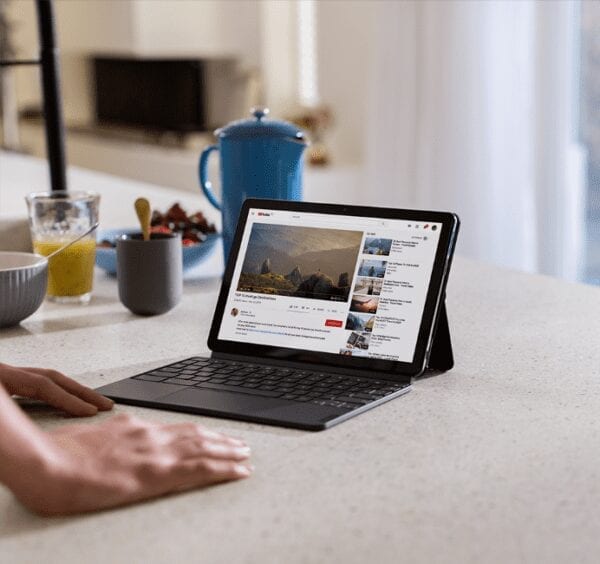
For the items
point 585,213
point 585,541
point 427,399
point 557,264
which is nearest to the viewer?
point 585,541

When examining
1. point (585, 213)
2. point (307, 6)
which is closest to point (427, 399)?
point (585, 213)

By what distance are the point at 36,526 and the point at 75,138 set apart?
5532 millimetres

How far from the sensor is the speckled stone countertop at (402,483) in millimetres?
715

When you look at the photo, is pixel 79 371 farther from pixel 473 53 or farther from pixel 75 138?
pixel 75 138

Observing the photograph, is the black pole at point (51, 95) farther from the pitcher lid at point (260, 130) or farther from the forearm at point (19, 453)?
the forearm at point (19, 453)

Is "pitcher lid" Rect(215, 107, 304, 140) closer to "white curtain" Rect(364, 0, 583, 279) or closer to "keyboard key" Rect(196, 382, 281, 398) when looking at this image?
"keyboard key" Rect(196, 382, 281, 398)

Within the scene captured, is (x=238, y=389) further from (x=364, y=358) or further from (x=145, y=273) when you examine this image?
(x=145, y=273)

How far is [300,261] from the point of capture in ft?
3.85

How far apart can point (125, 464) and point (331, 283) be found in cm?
41

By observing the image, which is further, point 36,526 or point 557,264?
point 557,264

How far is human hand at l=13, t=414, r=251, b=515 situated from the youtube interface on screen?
11.2 inches

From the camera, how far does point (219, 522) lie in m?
0.75

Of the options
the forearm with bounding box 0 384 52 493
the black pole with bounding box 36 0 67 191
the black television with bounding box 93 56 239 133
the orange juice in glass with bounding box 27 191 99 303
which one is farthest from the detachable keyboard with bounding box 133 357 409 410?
the black television with bounding box 93 56 239 133

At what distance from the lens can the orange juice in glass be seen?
152 cm
